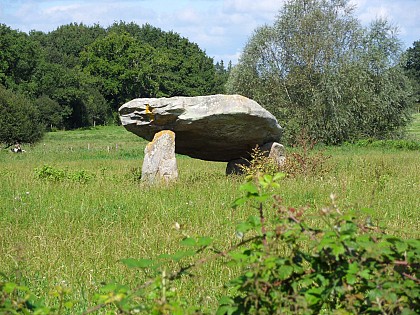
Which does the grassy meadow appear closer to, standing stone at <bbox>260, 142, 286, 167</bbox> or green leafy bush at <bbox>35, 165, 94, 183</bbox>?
green leafy bush at <bbox>35, 165, 94, 183</bbox>

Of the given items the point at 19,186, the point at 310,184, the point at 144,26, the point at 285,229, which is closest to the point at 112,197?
the point at 19,186

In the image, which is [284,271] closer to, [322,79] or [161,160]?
[161,160]

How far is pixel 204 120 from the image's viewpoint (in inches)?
493

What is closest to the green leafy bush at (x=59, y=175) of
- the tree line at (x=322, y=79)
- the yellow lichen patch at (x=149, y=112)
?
the yellow lichen patch at (x=149, y=112)

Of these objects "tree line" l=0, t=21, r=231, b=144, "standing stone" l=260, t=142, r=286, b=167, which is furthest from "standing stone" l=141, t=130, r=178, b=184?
"tree line" l=0, t=21, r=231, b=144

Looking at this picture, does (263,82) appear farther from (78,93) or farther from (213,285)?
(78,93)

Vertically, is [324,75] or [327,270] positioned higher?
[324,75]

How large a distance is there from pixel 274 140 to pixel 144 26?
9046 cm

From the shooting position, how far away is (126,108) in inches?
509

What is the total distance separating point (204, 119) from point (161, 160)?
1250 mm

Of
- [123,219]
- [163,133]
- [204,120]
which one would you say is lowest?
[123,219]

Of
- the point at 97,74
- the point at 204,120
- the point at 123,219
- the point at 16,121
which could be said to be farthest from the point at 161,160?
the point at 97,74

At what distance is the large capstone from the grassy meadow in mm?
1201

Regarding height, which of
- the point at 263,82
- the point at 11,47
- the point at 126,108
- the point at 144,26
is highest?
the point at 144,26
